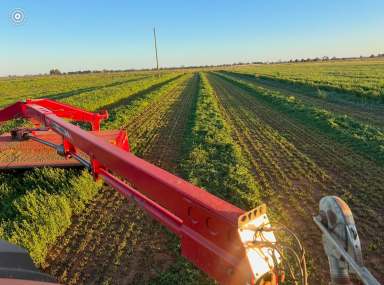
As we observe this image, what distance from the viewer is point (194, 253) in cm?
170

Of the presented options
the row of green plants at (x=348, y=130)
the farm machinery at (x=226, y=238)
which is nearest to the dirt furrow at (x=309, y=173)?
the row of green plants at (x=348, y=130)

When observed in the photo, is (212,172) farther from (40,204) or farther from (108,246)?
(40,204)

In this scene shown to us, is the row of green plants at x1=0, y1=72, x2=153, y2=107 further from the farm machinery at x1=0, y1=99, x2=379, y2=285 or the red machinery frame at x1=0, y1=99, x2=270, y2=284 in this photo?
the farm machinery at x1=0, y1=99, x2=379, y2=285

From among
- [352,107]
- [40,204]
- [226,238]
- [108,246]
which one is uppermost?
[226,238]

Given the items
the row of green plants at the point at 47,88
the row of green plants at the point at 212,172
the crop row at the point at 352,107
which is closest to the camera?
the row of green plants at the point at 212,172

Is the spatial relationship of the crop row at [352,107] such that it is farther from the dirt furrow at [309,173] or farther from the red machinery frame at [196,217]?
the red machinery frame at [196,217]

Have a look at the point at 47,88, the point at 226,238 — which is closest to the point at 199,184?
the point at 226,238

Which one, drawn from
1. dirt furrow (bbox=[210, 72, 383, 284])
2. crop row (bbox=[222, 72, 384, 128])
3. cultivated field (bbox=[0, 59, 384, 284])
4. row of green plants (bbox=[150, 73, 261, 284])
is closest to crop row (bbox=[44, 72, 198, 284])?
cultivated field (bbox=[0, 59, 384, 284])

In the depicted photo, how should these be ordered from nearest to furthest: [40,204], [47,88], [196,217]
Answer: [196,217] < [40,204] < [47,88]

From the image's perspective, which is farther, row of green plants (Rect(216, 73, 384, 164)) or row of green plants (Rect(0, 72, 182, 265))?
row of green plants (Rect(216, 73, 384, 164))

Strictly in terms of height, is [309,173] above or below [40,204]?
below

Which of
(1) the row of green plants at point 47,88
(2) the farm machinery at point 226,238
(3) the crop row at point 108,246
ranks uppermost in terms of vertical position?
(2) the farm machinery at point 226,238

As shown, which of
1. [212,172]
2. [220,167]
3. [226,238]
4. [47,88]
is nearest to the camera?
[226,238]

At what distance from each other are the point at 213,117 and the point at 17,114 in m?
8.11
